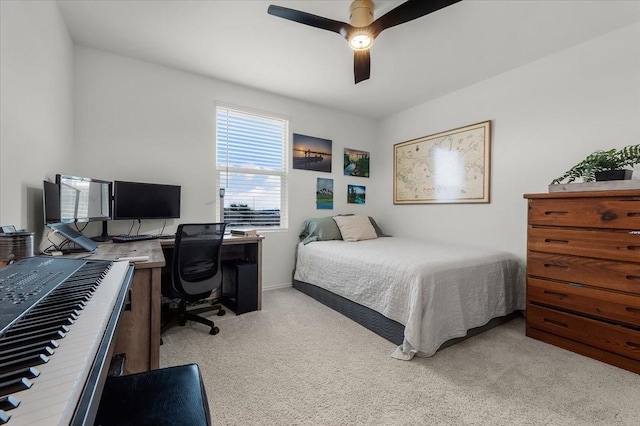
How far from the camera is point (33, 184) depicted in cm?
159

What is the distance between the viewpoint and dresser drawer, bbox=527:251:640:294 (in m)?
1.85

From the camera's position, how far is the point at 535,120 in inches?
107

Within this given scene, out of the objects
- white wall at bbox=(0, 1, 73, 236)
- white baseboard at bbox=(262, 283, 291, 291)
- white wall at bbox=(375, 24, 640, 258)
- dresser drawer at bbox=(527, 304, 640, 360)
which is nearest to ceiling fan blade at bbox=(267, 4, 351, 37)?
white wall at bbox=(0, 1, 73, 236)

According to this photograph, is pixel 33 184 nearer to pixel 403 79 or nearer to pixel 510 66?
pixel 403 79

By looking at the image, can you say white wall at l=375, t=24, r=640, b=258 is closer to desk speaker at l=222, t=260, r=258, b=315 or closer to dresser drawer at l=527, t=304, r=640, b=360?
dresser drawer at l=527, t=304, r=640, b=360

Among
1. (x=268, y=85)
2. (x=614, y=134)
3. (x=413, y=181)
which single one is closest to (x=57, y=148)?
(x=268, y=85)

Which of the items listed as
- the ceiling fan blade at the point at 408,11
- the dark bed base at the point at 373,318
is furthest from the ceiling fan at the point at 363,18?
the dark bed base at the point at 373,318

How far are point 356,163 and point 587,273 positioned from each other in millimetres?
2888

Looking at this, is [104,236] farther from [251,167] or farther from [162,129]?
[251,167]

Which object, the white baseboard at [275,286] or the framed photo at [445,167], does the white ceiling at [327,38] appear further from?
the white baseboard at [275,286]

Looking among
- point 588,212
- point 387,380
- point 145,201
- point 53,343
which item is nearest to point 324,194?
point 145,201

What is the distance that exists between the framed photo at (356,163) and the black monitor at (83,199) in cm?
287

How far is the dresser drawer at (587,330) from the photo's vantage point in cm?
184

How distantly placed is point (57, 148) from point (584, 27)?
4.14 m
